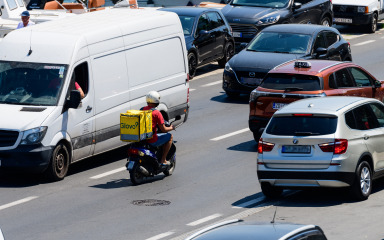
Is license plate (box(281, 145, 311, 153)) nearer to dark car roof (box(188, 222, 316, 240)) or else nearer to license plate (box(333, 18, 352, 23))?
dark car roof (box(188, 222, 316, 240))

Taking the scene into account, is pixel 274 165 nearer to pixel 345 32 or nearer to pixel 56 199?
pixel 56 199

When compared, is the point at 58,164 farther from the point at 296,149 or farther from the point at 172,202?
the point at 296,149

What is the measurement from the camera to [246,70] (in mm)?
24406

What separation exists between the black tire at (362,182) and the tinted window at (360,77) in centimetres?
519

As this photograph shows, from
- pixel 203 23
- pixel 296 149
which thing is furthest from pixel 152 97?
pixel 203 23

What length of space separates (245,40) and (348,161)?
16.1 meters

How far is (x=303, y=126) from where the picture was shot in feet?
50.1

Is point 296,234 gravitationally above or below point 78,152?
above

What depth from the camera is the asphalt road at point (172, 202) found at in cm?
1396

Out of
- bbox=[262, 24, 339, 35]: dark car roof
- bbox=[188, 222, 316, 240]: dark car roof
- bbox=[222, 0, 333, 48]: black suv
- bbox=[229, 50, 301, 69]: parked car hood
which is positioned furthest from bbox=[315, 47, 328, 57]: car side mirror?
bbox=[188, 222, 316, 240]: dark car roof

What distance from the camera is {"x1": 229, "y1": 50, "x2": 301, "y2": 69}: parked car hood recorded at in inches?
954

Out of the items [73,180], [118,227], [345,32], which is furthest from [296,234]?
[345,32]

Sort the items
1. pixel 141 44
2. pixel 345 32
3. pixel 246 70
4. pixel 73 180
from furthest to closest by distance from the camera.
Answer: pixel 345 32, pixel 246 70, pixel 141 44, pixel 73 180

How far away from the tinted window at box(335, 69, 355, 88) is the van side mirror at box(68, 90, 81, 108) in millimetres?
5511
